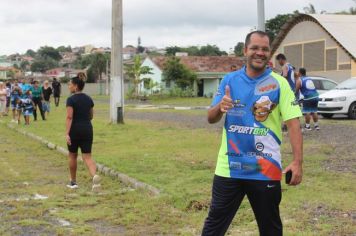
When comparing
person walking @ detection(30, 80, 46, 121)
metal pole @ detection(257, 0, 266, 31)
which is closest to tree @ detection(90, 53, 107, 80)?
person walking @ detection(30, 80, 46, 121)

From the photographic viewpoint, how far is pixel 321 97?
2172 centimetres

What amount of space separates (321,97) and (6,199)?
15534 mm

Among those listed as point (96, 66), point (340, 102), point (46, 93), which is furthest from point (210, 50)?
point (340, 102)

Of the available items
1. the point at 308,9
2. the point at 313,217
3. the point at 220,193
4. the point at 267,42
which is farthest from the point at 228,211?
the point at 308,9

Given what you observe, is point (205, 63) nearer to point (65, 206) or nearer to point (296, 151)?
point (65, 206)

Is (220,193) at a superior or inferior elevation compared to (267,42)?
inferior

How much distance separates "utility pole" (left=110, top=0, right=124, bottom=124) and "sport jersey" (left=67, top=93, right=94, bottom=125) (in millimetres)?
10244

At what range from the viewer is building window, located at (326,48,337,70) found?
41.5 metres

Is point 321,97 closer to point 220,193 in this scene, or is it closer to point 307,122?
point 307,122

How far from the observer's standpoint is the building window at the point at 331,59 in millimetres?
41500

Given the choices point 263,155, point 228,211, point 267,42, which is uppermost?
point 267,42

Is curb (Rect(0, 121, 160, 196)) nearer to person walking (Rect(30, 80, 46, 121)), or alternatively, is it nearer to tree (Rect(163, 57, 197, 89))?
person walking (Rect(30, 80, 46, 121))

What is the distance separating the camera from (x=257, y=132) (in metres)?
4.32

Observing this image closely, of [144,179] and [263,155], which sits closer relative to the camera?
[263,155]
